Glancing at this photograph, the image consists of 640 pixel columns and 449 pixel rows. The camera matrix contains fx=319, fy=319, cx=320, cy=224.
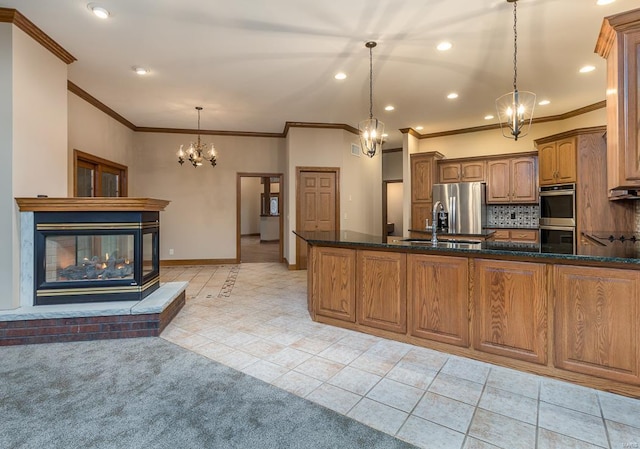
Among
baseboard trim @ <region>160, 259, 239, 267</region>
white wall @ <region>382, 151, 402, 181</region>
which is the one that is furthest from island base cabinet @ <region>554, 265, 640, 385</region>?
white wall @ <region>382, 151, 402, 181</region>

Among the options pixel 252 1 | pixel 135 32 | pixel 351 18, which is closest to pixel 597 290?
pixel 351 18

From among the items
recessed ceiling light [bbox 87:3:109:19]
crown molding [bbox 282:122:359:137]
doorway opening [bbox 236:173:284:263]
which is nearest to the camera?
recessed ceiling light [bbox 87:3:109:19]

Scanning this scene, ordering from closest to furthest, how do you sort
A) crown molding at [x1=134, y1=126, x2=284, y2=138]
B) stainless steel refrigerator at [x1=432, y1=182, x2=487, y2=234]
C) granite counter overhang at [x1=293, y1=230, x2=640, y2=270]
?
granite counter overhang at [x1=293, y1=230, x2=640, y2=270]
stainless steel refrigerator at [x1=432, y1=182, x2=487, y2=234]
crown molding at [x1=134, y1=126, x2=284, y2=138]

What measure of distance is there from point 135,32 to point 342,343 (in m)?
3.59

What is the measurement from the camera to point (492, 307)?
2.36 m

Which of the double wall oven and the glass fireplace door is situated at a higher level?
the double wall oven

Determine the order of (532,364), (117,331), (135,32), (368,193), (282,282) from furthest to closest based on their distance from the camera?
(368,193) < (282,282) < (135,32) < (117,331) < (532,364)

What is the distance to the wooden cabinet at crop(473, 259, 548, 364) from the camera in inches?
86.5

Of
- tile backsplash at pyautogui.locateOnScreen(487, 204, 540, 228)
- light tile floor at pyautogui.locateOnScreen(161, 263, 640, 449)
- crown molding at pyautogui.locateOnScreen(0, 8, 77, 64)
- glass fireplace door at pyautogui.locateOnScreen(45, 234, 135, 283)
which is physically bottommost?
light tile floor at pyautogui.locateOnScreen(161, 263, 640, 449)

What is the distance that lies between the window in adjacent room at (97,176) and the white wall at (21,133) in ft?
4.68

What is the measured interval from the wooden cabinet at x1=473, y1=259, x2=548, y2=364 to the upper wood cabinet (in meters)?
0.83

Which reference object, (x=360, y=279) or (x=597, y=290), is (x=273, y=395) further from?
(x=597, y=290)

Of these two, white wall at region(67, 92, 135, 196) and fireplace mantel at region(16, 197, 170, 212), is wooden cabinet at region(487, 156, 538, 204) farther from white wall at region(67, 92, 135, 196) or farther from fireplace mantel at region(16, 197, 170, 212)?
white wall at region(67, 92, 135, 196)

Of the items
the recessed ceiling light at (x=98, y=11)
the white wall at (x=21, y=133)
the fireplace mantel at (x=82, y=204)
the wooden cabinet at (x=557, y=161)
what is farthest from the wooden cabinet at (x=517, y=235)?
the white wall at (x=21, y=133)
